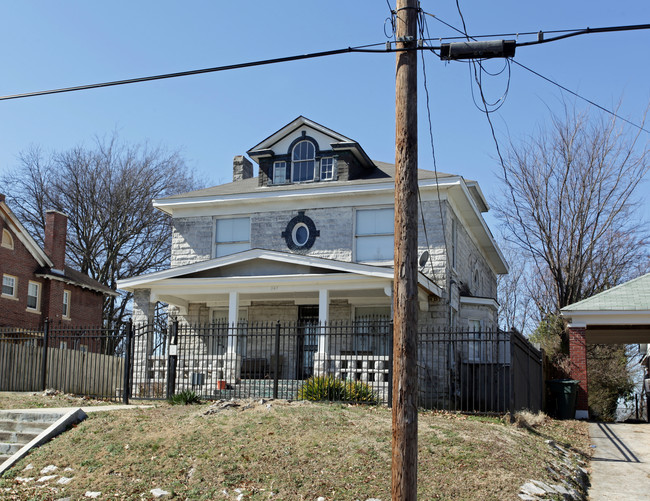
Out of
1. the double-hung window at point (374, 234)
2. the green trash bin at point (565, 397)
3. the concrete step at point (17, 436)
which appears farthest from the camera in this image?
the double-hung window at point (374, 234)

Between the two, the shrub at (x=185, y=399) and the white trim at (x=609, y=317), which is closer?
the shrub at (x=185, y=399)

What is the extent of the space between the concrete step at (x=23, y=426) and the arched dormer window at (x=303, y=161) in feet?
38.7

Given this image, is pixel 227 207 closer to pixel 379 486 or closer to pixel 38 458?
pixel 38 458

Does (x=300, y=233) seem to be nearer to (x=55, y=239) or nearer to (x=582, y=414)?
(x=582, y=414)

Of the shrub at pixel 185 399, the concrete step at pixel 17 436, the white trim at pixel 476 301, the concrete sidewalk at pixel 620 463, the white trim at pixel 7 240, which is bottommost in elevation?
the concrete sidewalk at pixel 620 463

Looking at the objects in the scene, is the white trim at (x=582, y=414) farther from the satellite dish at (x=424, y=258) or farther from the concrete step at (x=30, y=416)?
the concrete step at (x=30, y=416)

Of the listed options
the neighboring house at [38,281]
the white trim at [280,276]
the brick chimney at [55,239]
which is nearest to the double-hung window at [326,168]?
the white trim at [280,276]

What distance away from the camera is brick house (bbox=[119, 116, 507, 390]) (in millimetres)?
20016

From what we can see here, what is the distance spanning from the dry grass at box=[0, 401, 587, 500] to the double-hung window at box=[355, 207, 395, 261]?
28.5ft

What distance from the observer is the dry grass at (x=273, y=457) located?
32.0 feet

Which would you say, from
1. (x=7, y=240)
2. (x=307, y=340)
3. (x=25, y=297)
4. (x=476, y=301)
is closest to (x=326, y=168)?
(x=307, y=340)

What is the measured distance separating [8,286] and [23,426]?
1891 cm

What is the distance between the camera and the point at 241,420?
40.5 feet

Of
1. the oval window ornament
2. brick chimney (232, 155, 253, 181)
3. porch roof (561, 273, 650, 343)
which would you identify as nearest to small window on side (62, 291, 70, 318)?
brick chimney (232, 155, 253, 181)
